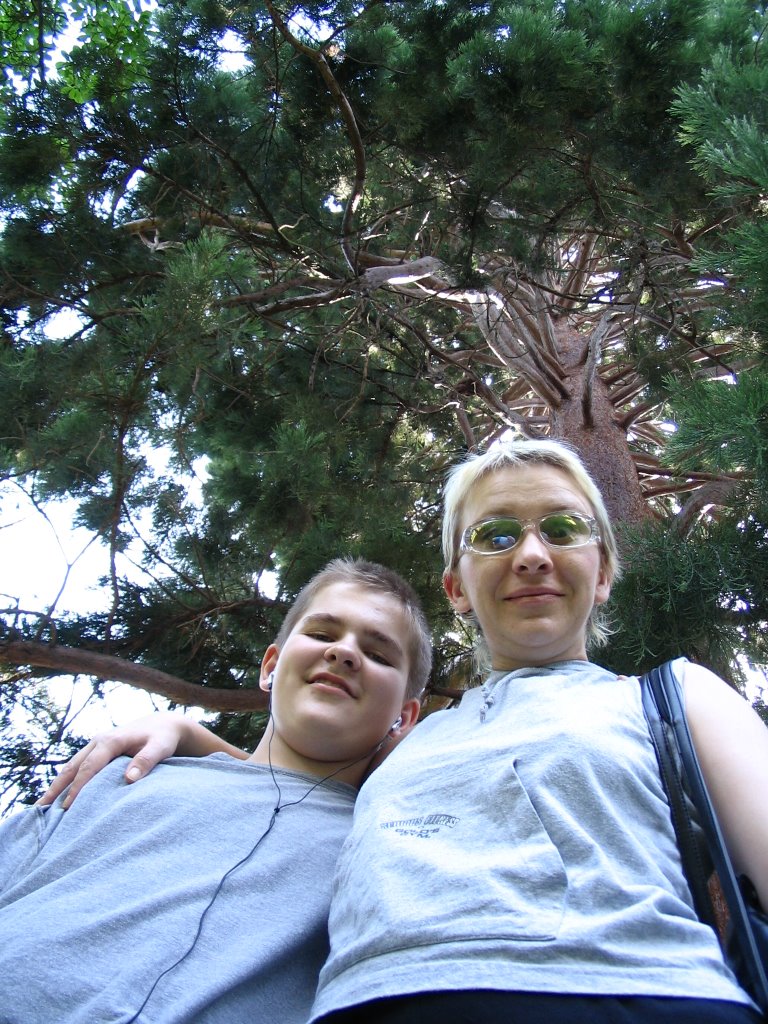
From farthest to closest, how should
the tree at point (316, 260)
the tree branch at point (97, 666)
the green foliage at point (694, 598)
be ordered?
the tree branch at point (97, 666), the tree at point (316, 260), the green foliage at point (694, 598)

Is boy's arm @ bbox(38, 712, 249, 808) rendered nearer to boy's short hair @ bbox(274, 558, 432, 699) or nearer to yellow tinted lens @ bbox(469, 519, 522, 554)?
Result: boy's short hair @ bbox(274, 558, 432, 699)

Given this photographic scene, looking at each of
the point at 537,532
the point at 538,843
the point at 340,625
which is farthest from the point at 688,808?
the point at 340,625

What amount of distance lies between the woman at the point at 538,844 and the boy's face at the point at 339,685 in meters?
0.24

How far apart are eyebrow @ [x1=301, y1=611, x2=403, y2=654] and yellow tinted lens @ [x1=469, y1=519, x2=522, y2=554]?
40 cm

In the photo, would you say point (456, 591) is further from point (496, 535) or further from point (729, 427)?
point (729, 427)

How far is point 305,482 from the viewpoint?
11.9ft

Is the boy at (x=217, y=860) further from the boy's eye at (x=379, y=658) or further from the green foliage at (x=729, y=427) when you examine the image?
the green foliage at (x=729, y=427)

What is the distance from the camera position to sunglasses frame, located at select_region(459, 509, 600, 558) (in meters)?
1.53

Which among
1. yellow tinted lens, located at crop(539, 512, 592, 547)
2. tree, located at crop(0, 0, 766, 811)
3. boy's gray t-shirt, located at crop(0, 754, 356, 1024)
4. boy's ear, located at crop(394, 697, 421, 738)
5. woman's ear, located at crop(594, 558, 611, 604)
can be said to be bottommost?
boy's gray t-shirt, located at crop(0, 754, 356, 1024)

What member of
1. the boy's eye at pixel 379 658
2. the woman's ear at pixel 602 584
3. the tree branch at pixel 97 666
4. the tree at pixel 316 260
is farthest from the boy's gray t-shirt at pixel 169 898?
the tree branch at pixel 97 666

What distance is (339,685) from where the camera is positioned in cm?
172

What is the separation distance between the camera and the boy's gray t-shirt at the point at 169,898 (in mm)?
1102

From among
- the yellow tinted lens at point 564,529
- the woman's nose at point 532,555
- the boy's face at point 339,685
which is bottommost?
the boy's face at point 339,685

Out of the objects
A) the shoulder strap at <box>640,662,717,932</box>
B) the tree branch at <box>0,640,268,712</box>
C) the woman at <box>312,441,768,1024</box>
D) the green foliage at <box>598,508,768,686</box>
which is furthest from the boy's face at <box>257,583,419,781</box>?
the tree branch at <box>0,640,268,712</box>
